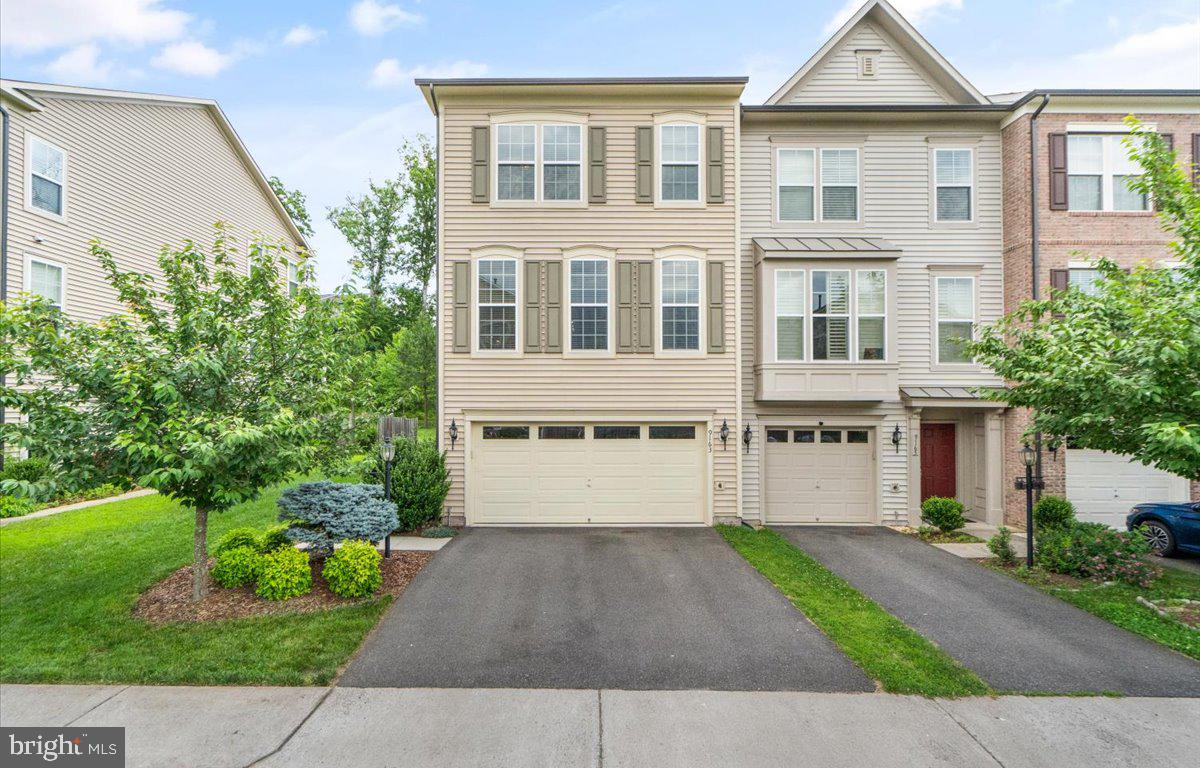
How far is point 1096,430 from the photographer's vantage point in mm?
7188

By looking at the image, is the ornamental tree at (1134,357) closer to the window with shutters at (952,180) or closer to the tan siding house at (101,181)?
the window with shutters at (952,180)

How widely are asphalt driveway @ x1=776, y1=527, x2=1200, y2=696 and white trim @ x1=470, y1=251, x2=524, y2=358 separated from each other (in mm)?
7282

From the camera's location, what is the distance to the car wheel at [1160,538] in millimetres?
9508

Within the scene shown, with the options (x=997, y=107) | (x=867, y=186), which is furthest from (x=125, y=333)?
(x=997, y=107)

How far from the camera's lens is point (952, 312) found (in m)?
11.6

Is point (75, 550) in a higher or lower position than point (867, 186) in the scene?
lower

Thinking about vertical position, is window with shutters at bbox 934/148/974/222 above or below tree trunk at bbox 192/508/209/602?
above

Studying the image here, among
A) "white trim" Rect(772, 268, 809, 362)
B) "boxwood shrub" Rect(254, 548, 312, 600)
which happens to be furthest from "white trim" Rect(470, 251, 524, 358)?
"white trim" Rect(772, 268, 809, 362)

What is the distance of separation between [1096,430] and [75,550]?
15.6m

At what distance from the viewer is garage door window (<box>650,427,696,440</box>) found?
1115cm

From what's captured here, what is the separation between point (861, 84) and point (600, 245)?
7.34 m

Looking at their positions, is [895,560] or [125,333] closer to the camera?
[125,333]

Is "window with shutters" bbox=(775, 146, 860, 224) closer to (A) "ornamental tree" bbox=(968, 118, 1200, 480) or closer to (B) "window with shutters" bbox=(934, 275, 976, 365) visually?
(B) "window with shutters" bbox=(934, 275, 976, 365)

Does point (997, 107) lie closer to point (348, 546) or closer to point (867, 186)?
point (867, 186)
